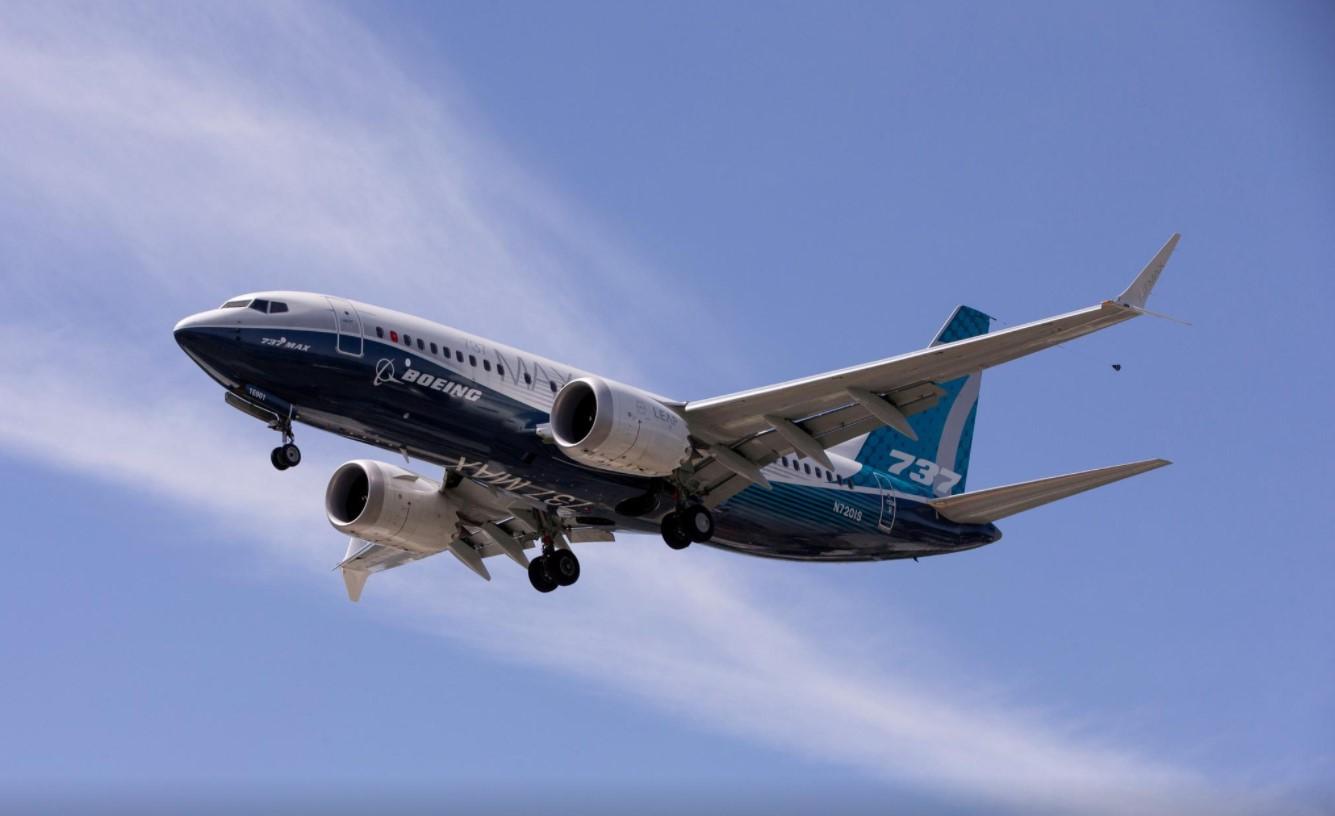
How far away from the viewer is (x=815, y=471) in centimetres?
3706

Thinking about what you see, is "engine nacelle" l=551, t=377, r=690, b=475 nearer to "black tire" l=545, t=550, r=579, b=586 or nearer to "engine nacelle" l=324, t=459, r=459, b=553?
"black tire" l=545, t=550, r=579, b=586

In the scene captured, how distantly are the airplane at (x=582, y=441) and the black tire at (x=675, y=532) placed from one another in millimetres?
46

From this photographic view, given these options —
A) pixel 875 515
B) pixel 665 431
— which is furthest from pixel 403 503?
pixel 875 515

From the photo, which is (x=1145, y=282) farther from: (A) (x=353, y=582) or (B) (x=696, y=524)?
(A) (x=353, y=582)

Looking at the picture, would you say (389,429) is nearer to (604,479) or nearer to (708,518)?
(604,479)

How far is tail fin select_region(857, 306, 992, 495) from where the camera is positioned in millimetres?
40000

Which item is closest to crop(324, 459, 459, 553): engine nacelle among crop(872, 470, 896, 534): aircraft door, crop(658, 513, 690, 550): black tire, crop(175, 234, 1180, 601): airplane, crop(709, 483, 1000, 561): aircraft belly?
crop(175, 234, 1180, 601): airplane

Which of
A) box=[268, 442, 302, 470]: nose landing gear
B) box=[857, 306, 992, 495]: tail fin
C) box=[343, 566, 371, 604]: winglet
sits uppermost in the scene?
box=[857, 306, 992, 495]: tail fin

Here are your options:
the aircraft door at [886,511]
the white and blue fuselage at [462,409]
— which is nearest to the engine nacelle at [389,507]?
the white and blue fuselage at [462,409]

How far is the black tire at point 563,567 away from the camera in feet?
124

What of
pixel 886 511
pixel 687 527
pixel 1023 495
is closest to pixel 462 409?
pixel 687 527

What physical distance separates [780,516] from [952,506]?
4537mm

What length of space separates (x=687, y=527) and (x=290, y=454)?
28.9ft

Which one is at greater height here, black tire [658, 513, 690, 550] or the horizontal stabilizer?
the horizontal stabilizer
